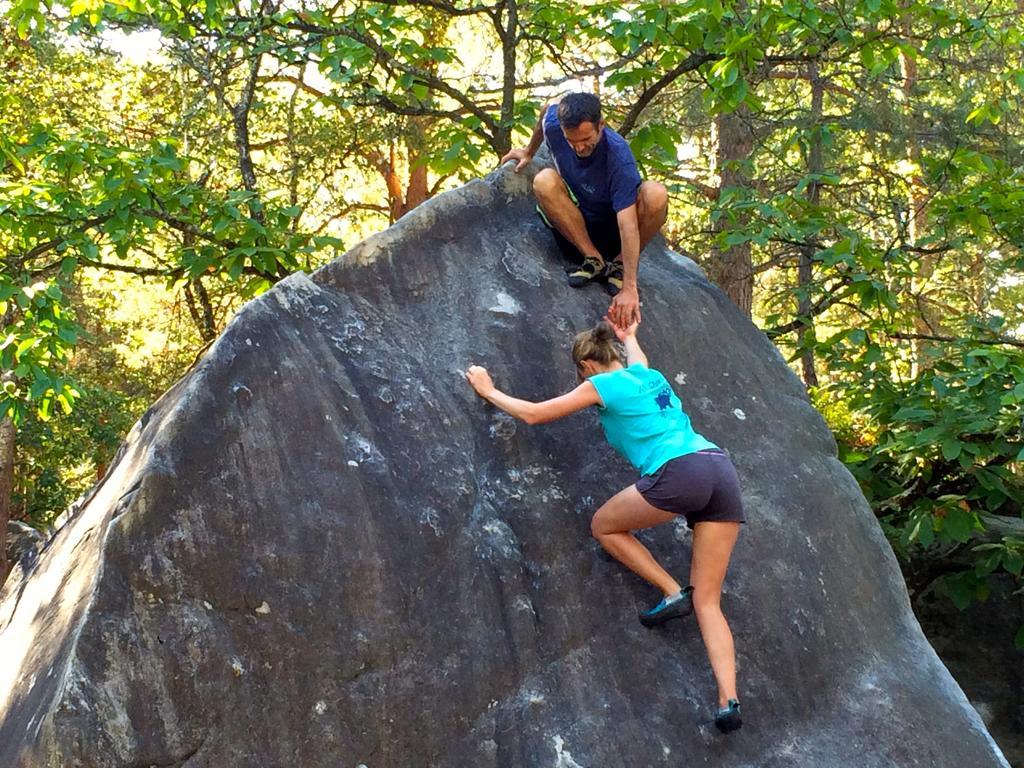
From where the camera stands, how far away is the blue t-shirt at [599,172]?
15.5ft

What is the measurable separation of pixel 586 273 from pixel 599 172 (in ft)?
1.61

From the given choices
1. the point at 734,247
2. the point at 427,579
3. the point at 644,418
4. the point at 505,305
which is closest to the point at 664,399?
the point at 644,418

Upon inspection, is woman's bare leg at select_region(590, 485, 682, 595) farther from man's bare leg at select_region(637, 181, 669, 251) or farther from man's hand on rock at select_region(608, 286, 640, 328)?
man's bare leg at select_region(637, 181, 669, 251)

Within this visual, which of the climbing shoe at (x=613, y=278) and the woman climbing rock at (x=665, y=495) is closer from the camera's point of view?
the woman climbing rock at (x=665, y=495)

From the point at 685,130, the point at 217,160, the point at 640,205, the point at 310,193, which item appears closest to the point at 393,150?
the point at 310,193

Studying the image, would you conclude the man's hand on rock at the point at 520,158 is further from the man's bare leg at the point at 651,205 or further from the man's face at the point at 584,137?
the man's bare leg at the point at 651,205

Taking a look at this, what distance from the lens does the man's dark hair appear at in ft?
14.6

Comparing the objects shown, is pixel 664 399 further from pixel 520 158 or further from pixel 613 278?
pixel 520 158

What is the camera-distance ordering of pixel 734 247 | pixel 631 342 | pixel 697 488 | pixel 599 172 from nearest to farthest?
pixel 697 488
pixel 631 342
pixel 599 172
pixel 734 247

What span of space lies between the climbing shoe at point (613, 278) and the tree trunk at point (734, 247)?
15.3ft

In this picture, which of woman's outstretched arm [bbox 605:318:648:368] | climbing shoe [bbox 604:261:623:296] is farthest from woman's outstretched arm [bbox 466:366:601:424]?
climbing shoe [bbox 604:261:623:296]

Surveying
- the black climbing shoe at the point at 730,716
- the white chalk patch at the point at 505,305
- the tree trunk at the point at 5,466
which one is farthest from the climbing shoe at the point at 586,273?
the tree trunk at the point at 5,466

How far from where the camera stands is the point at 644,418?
12.8 feet

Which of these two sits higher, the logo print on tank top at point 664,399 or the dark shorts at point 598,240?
the dark shorts at point 598,240
